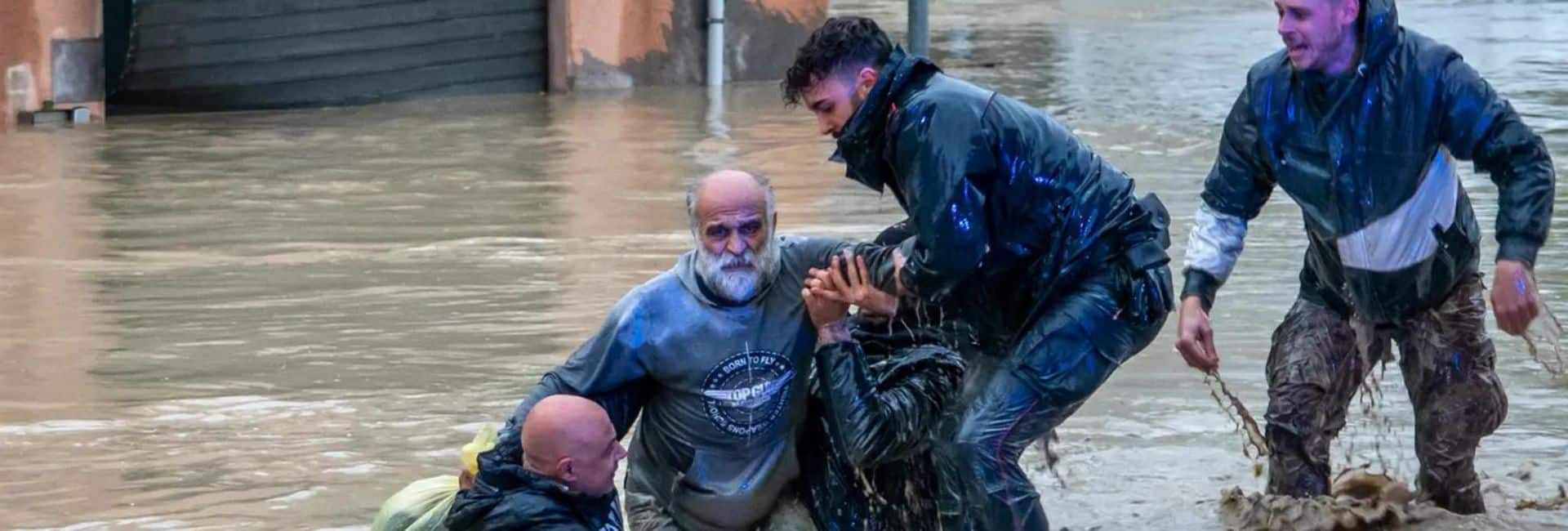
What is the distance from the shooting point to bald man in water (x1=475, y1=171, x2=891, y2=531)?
207 inches

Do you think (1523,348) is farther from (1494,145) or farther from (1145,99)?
(1145,99)

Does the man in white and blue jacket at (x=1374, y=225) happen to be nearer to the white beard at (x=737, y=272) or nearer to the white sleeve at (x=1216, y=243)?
the white sleeve at (x=1216, y=243)

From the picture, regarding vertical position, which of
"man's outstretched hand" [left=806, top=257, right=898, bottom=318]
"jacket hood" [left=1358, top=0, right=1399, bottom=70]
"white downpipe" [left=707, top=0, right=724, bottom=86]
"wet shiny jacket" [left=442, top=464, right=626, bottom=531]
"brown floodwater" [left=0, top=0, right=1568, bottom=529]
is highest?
"jacket hood" [left=1358, top=0, right=1399, bottom=70]

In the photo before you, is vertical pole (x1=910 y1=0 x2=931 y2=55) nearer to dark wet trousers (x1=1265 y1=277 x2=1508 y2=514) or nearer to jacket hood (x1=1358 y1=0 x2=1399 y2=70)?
dark wet trousers (x1=1265 y1=277 x2=1508 y2=514)

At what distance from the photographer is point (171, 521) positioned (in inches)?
261

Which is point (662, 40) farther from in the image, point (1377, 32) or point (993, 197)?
point (993, 197)

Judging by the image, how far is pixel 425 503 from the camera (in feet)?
17.8

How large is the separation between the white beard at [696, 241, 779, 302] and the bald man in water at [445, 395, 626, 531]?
696 millimetres

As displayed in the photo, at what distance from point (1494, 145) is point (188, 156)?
1034 centimetres

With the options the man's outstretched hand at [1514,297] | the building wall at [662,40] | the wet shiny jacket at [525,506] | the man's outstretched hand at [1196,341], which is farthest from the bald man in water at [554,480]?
the building wall at [662,40]

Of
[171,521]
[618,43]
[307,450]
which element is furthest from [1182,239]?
[618,43]

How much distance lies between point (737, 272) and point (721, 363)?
0.68ft

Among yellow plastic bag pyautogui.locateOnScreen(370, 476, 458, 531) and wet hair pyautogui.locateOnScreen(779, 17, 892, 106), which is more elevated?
wet hair pyautogui.locateOnScreen(779, 17, 892, 106)

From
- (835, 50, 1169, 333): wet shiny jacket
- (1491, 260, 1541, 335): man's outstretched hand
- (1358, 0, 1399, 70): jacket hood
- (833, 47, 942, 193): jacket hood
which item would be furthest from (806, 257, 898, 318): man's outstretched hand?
(1491, 260, 1541, 335): man's outstretched hand
